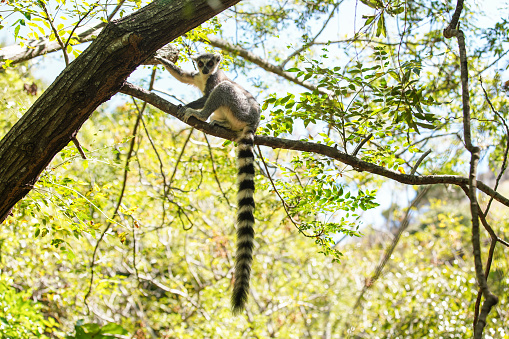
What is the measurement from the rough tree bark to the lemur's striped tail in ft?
5.95

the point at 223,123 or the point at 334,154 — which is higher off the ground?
the point at 223,123

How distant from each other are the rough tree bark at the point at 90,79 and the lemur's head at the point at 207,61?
3.14 m

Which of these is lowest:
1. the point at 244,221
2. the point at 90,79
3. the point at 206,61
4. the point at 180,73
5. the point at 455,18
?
the point at 90,79

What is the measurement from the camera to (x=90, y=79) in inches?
119

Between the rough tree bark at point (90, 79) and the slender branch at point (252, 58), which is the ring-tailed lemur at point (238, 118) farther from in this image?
the rough tree bark at point (90, 79)

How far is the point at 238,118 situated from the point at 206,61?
4.57ft

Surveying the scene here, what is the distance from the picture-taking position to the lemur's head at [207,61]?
623 cm

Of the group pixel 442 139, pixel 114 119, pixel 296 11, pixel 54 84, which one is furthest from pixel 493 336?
pixel 114 119

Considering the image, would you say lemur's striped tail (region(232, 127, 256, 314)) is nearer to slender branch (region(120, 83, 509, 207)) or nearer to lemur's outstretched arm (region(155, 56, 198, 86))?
slender branch (region(120, 83, 509, 207))

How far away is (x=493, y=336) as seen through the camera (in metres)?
6.55

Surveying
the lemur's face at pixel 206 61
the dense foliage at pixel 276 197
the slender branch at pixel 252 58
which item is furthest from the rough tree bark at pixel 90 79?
the slender branch at pixel 252 58

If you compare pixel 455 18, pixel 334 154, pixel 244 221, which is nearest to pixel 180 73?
pixel 244 221

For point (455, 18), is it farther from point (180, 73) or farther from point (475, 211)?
point (180, 73)

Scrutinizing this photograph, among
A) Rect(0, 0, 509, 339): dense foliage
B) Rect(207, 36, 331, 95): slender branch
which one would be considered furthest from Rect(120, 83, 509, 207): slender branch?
Rect(207, 36, 331, 95): slender branch
